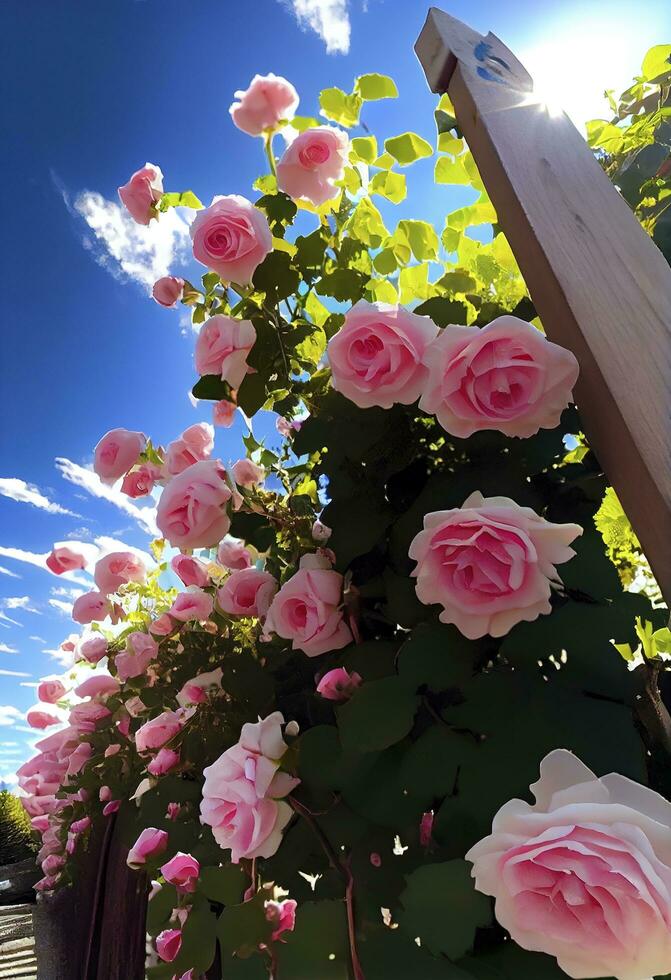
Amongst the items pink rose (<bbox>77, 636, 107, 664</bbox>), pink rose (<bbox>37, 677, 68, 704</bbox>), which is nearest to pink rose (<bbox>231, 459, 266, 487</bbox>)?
pink rose (<bbox>77, 636, 107, 664</bbox>)

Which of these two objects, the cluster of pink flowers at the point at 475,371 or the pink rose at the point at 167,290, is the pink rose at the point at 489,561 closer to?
the cluster of pink flowers at the point at 475,371

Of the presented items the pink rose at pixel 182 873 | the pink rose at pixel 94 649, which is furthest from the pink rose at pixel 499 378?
the pink rose at pixel 94 649

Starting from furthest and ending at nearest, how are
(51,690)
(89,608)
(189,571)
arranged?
(51,690) → (89,608) → (189,571)

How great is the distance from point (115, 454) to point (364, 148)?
0.78m

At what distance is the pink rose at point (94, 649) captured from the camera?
1840 millimetres

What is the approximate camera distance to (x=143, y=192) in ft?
4.18

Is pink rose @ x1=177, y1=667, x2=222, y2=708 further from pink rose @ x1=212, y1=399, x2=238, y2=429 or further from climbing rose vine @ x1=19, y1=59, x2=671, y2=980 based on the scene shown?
pink rose @ x1=212, y1=399, x2=238, y2=429

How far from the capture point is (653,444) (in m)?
0.65

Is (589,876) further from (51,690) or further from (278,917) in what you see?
(51,690)

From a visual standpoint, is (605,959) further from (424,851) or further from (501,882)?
(424,851)

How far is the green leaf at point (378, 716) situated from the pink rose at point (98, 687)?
1.43m

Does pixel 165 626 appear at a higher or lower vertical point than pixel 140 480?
lower

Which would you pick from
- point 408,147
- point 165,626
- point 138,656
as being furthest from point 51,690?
point 408,147

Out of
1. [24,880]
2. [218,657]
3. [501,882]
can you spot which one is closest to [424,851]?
[501,882]
